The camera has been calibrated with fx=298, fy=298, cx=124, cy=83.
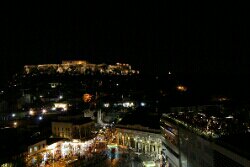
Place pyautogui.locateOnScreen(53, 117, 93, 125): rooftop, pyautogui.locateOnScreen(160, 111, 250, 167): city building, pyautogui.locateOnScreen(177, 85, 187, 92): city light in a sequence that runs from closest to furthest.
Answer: pyautogui.locateOnScreen(160, 111, 250, 167): city building < pyautogui.locateOnScreen(53, 117, 93, 125): rooftop < pyautogui.locateOnScreen(177, 85, 187, 92): city light

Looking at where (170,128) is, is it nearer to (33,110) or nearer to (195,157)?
(195,157)

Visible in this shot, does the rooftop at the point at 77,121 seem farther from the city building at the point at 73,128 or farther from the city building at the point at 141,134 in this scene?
the city building at the point at 141,134

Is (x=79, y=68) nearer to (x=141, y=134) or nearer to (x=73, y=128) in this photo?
(x=73, y=128)

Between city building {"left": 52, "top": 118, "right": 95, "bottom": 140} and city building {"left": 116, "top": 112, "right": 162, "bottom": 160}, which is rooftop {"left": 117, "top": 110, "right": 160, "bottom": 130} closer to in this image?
city building {"left": 116, "top": 112, "right": 162, "bottom": 160}

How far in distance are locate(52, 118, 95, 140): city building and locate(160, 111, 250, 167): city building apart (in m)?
9.15

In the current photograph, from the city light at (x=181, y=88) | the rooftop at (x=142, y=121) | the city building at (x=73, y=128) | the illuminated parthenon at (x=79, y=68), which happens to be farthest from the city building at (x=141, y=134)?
the illuminated parthenon at (x=79, y=68)

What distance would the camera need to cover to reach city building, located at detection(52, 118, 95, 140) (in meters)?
27.0

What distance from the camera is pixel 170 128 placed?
1911 cm

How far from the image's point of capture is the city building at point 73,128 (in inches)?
1063

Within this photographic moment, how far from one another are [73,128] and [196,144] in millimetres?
14751

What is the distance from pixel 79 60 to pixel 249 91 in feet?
207

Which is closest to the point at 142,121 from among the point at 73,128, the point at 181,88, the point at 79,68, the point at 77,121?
the point at 77,121

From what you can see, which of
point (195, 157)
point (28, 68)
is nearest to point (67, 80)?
point (28, 68)

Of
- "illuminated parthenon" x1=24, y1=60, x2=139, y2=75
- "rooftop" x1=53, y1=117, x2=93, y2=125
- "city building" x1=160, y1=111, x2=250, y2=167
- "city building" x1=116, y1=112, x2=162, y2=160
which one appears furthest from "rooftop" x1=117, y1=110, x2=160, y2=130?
"illuminated parthenon" x1=24, y1=60, x2=139, y2=75
